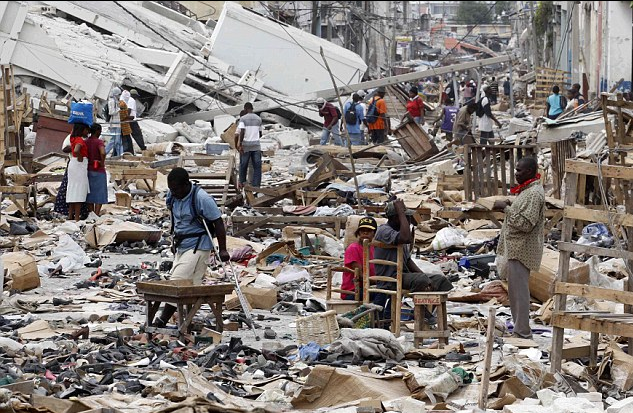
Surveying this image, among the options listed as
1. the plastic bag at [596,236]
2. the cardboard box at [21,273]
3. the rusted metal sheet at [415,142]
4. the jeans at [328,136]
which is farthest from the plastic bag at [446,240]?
the jeans at [328,136]

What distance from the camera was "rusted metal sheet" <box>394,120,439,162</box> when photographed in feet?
75.4

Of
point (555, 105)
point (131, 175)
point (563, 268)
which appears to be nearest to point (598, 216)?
point (563, 268)

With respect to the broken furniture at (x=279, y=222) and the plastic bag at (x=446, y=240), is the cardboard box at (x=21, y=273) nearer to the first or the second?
the broken furniture at (x=279, y=222)

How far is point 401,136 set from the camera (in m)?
23.4

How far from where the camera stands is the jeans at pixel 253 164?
19359 millimetres

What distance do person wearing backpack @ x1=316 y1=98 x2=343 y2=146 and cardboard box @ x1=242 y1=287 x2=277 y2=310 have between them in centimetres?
1546

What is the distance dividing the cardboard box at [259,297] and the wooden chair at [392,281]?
147 centimetres

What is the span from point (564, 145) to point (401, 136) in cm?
748

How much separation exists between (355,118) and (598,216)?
18.5 metres

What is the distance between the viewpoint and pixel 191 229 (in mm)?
9844

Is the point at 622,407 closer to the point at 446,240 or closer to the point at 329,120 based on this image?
the point at 446,240

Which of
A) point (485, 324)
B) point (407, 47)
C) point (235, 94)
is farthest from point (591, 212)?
point (407, 47)

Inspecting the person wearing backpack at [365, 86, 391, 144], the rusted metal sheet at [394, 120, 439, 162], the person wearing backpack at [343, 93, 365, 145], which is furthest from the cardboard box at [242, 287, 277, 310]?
the person wearing backpack at [365, 86, 391, 144]

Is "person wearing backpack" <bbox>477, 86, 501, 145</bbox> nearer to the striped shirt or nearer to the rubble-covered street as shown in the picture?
the rubble-covered street
